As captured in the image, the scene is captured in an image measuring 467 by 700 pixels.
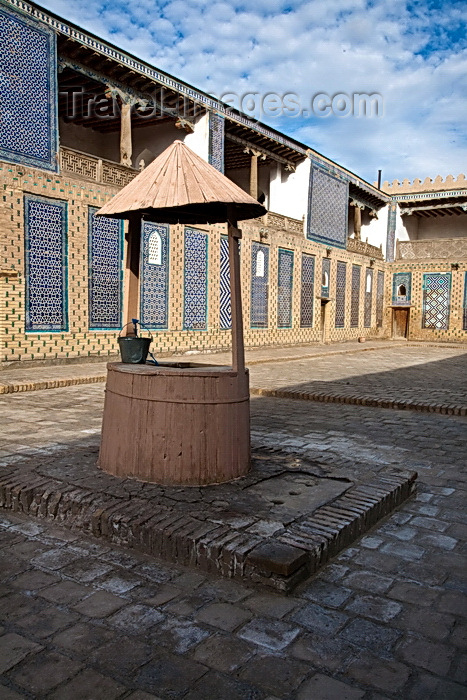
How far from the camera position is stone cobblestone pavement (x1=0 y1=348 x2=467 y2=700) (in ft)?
6.40

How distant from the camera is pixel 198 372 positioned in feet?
12.1

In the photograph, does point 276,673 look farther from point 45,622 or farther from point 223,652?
point 45,622

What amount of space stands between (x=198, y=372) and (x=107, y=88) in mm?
12350

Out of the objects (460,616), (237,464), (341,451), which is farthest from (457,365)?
(460,616)

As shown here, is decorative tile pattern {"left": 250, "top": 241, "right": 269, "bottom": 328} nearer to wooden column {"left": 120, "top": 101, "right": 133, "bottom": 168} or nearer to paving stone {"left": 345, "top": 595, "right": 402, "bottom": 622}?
wooden column {"left": 120, "top": 101, "right": 133, "bottom": 168}

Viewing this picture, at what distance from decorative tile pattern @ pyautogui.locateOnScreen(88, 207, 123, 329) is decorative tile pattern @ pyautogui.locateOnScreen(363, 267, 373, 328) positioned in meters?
16.0

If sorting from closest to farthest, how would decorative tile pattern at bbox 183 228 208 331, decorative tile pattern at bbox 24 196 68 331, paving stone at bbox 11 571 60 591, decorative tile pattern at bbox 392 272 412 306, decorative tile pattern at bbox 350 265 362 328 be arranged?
1. paving stone at bbox 11 571 60 591
2. decorative tile pattern at bbox 24 196 68 331
3. decorative tile pattern at bbox 183 228 208 331
4. decorative tile pattern at bbox 350 265 362 328
5. decorative tile pattern at bbox 392 272 412 306

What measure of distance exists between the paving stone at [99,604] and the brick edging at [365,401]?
5805 millimetres

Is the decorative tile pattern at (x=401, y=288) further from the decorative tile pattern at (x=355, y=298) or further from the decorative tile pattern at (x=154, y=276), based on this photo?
the decorative tile pattern at (x=154, y=276)

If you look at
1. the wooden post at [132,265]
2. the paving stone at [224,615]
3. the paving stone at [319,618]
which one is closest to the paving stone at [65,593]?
the paving stone at [224,615]

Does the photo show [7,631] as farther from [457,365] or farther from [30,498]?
[457,365]

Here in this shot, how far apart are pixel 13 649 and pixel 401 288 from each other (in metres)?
28.9

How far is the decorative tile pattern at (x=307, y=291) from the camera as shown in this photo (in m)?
21.6

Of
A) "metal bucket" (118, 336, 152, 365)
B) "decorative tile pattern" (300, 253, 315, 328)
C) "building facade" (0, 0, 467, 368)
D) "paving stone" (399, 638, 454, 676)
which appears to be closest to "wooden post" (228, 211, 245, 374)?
"metal bucket" (118, 336, 152, 365)
